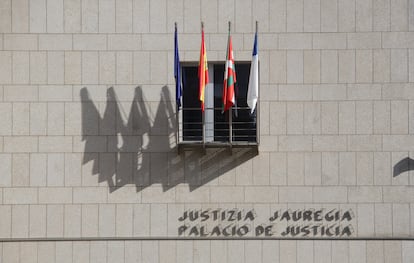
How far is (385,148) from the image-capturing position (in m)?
14.4

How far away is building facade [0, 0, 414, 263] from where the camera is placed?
14320mm

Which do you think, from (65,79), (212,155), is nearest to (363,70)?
(212,155)

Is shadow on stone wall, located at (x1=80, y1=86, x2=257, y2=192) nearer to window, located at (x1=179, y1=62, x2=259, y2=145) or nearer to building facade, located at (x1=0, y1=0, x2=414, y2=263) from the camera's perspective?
building facade, located at (x1=0, y1=0, x2=414, y2=263)

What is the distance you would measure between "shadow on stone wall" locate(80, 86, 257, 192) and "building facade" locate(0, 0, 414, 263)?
4cm

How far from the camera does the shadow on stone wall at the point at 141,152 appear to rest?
569 inches

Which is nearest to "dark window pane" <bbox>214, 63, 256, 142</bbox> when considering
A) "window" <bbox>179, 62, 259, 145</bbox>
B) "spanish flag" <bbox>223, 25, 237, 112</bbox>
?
"window" <bbox>179, 62, 259, 145</bbox>

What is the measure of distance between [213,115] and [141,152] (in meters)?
2.32

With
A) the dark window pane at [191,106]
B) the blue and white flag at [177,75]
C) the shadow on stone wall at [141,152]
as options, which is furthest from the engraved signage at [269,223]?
the blue and white flag at [177,75]

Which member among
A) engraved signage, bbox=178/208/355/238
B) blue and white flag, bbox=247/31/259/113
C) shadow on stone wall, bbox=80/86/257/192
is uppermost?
blue and white flag, bbox=247/31/259/113

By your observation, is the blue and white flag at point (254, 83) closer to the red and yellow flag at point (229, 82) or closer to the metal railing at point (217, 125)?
the red and yellow flag at point (229, 82)

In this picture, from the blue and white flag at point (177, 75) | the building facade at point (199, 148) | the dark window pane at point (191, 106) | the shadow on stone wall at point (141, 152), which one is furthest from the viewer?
the dark window pane at point (191, 106)

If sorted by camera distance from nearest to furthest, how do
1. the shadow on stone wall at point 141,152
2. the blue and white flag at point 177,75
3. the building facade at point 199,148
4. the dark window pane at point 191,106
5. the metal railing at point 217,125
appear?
the blue and white flag at point 177,75 < the building facade at point 199,148 < the shadow on stone wall at point 141,152 < the metal railing at point 217,125 < the dark window pane at point 191,106

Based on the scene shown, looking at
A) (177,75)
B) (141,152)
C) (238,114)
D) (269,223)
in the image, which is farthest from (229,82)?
(269,223)

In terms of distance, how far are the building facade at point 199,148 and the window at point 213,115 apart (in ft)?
1.06
